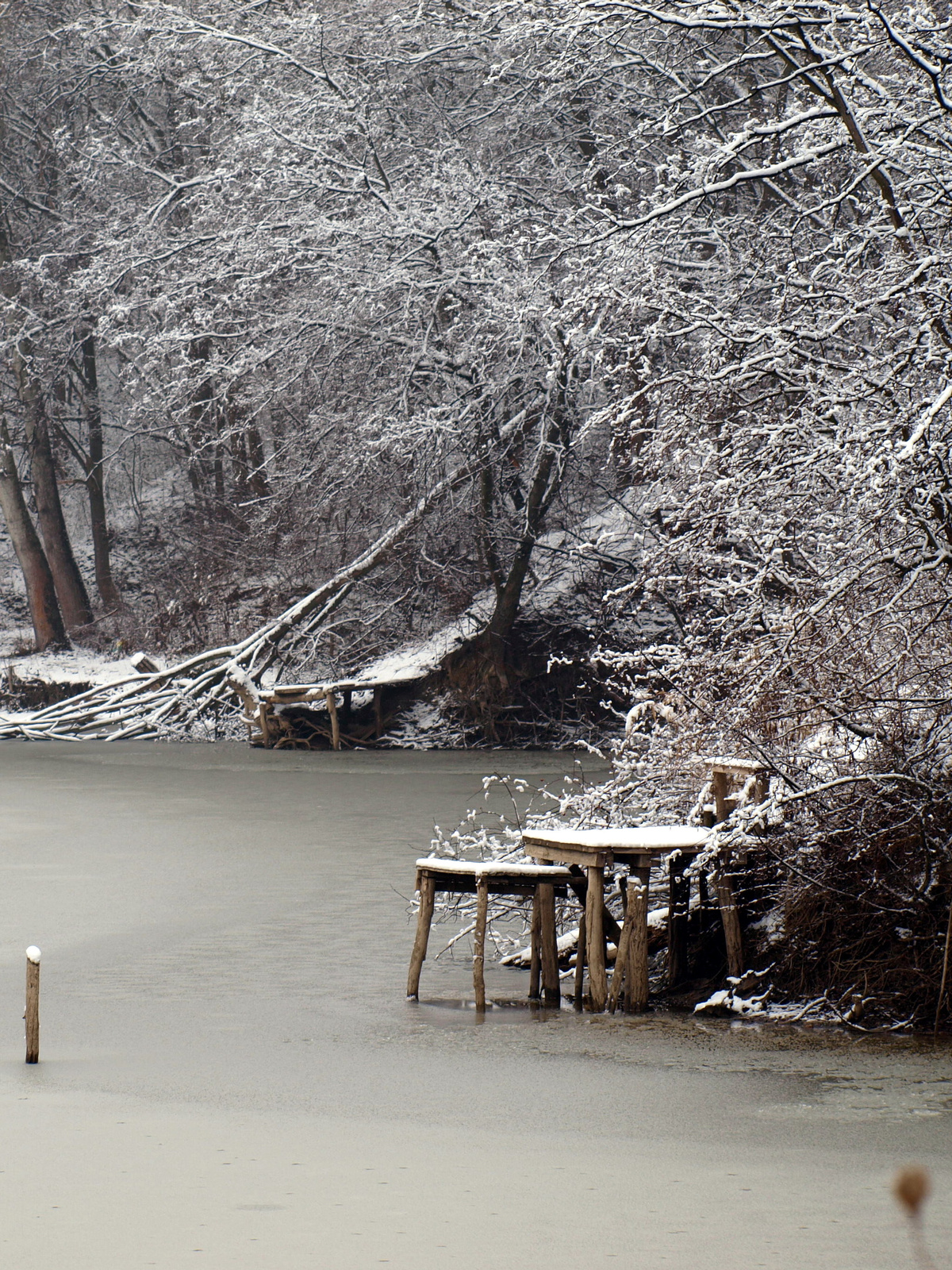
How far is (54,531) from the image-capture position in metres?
39.0

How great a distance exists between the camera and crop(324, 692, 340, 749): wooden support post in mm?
29359

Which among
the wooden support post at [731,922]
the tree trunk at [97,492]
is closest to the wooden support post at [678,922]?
the wooden support post at [731,922]

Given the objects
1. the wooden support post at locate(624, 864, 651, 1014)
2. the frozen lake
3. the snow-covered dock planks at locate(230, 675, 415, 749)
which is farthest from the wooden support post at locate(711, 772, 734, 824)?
the snow-covered dock planks at locate(230, 675, 415, 749)

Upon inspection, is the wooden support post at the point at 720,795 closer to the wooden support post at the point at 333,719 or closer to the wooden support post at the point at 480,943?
the wooden support post at the point at 480,943

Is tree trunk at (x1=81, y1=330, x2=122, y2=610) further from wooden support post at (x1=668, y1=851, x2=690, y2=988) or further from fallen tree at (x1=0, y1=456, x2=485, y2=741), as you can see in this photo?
wooden support post at (x1=668, y1=851, x2=690, y2=988)

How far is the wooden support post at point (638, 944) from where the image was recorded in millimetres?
9609

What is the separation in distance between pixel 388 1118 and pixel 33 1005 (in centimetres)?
197

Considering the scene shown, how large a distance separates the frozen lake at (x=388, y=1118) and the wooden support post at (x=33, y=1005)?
109 millimetres

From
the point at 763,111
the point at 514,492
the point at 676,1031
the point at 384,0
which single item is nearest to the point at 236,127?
the point at 384,0

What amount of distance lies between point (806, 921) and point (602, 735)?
19.5 m

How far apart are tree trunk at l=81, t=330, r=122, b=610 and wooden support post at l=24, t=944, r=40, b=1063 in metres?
31.5

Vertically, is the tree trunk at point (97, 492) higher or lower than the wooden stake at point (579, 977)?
higher

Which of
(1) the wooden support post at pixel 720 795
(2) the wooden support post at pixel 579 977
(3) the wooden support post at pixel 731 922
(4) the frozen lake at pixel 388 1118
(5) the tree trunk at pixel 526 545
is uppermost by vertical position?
(5) the tree trunk at pixel 526 545

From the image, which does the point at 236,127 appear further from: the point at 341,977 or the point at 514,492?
the point at 341,977
